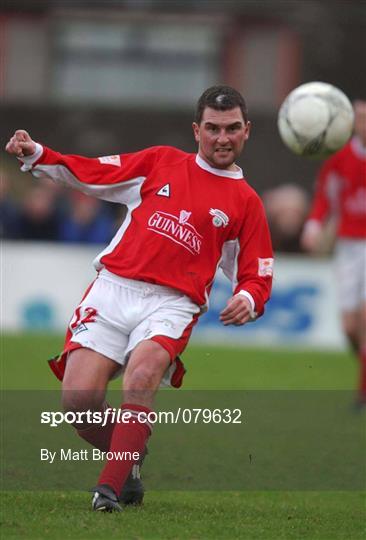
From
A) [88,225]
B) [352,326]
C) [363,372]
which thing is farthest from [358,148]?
[88,225]

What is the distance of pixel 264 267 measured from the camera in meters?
6.82

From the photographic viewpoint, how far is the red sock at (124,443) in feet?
20.5

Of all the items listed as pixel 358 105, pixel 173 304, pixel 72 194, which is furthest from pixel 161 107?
pixel 173 304

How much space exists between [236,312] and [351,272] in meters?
5.97

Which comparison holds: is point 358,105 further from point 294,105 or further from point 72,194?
point 72,194

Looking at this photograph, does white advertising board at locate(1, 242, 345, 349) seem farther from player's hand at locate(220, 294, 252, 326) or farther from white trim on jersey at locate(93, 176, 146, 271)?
player's hand at locate(220, 294, 252, 326)

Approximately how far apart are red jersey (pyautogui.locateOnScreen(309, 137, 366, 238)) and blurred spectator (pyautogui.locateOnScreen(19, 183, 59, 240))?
16.4 ft

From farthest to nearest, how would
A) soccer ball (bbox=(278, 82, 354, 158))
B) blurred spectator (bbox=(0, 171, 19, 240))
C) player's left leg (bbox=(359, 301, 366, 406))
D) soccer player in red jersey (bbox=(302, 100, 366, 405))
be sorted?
blurred spectator (bbox=(0, 171, 19, 240)), soccer player in red jersey (bbox=(302, 100, 366, 405)), player's left leg (bbox=(359, 301, 366, 406)), soccer ball (bbox=(278, 82, 354, 158))

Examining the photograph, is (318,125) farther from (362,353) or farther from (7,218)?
(7,218)

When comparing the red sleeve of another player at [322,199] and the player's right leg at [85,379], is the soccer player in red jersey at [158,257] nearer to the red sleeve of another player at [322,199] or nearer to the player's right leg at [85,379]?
the player's right leg at [85,379]

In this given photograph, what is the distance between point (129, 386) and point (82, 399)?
296 mm

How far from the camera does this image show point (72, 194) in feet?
59.2

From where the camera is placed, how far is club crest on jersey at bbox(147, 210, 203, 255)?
671cm

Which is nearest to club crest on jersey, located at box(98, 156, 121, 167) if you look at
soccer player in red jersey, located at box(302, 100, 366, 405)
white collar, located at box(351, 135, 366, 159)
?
soccer player in red jersey, located at box(302, 100, 366, 405)
